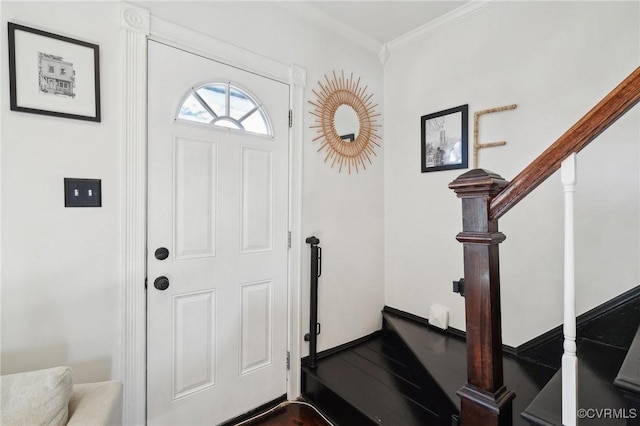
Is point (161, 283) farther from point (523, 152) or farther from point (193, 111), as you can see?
point (523, 152)

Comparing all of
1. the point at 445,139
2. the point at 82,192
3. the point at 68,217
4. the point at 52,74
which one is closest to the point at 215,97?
the point at 52,74

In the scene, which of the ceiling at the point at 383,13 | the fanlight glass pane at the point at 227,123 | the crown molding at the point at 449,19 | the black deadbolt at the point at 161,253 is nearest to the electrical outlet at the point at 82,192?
the black deadbolt at the point at 161,253

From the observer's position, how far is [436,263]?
7.25 feet

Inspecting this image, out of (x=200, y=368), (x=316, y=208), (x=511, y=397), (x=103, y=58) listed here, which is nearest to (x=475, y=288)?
(x=511, y=397)

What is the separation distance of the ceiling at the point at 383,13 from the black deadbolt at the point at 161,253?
70.7 inches

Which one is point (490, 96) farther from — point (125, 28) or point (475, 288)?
point (125, 28)

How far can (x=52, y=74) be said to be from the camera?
1244 mm

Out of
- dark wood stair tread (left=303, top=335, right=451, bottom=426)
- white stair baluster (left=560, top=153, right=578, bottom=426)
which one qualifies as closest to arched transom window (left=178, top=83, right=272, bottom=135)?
white stair baluster (left=560, top=153, right=578, bottom=426)

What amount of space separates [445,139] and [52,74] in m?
2.25

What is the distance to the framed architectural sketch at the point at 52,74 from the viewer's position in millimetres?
1177

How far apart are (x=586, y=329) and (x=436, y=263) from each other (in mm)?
892

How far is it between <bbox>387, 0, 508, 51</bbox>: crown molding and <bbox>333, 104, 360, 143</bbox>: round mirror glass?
73 centimetres

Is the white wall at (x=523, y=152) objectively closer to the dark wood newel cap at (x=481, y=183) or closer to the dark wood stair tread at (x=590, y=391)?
the dark wood stair tread at (x=590, y=391)

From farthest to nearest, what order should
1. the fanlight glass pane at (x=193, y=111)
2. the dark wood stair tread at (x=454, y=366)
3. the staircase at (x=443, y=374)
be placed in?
the fanlight glass pane at (x=193, y=111) → the dark wood stair tread at (x=454, y=366) → the staircase at (x=443, y=374)
